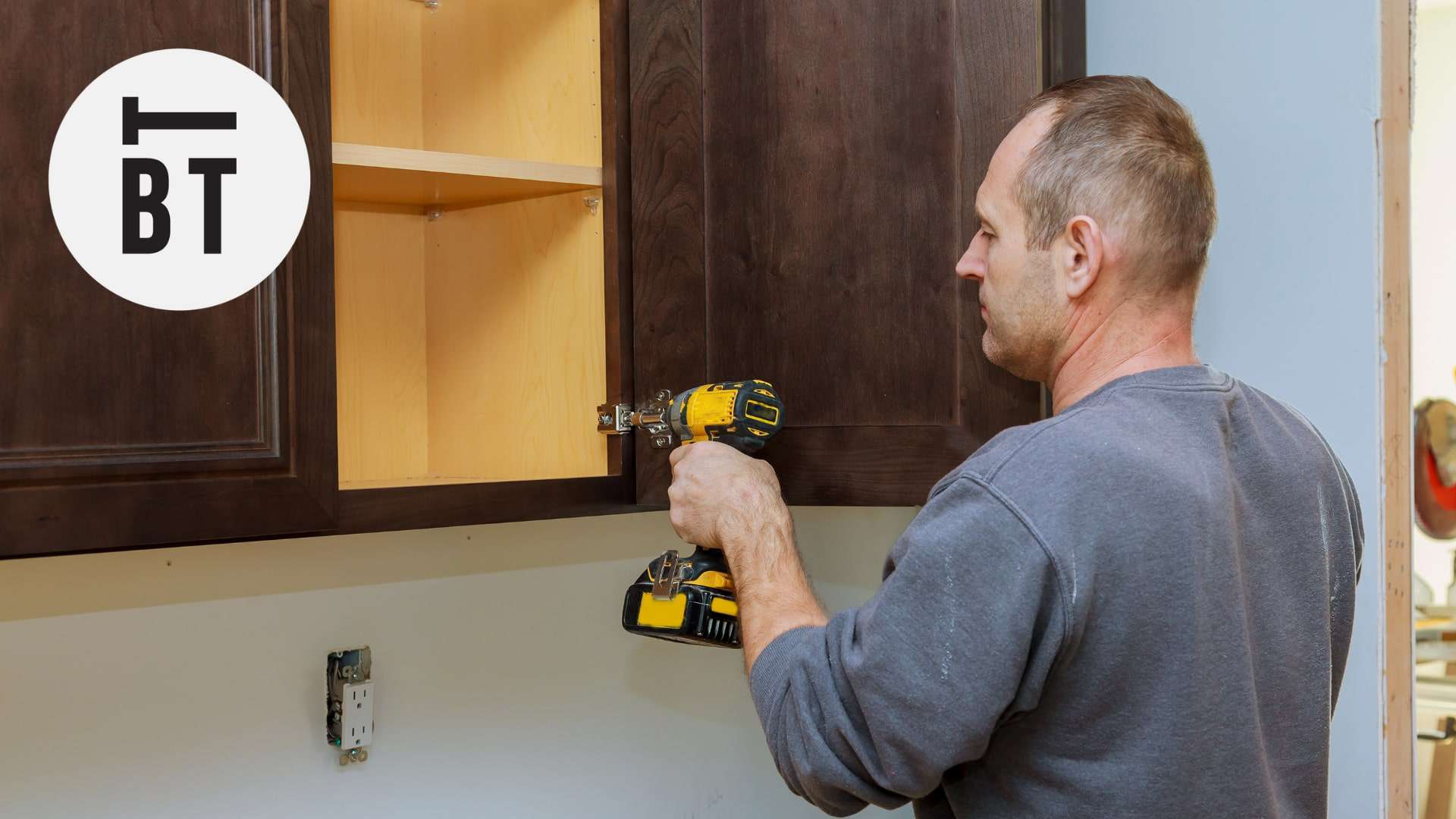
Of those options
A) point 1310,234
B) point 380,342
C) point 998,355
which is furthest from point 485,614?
point 1310,234

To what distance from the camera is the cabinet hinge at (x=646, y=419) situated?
3.94 feet

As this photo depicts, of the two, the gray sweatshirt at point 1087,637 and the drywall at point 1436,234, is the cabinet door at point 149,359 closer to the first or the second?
the gray sweatshirt at point 1087,637

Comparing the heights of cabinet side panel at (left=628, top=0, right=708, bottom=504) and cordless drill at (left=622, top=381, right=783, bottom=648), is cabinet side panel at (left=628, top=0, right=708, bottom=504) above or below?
above

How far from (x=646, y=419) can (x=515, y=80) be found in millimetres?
486

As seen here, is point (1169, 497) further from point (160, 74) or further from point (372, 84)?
point (372, 84)

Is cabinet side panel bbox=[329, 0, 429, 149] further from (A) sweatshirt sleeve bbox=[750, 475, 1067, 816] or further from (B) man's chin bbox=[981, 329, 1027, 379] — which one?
(A) sweatshirt sleeve bbox=[750, 475, 1067, 816]

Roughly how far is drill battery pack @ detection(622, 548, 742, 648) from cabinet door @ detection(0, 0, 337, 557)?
317 millimetres

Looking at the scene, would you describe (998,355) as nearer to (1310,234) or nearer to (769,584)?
(769,584)

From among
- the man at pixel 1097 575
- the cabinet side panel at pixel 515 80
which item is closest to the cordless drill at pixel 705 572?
the man at pixel 1097 575

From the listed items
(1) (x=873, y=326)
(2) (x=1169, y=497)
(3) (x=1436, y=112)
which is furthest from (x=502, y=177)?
(3) (x=1436, y=112)

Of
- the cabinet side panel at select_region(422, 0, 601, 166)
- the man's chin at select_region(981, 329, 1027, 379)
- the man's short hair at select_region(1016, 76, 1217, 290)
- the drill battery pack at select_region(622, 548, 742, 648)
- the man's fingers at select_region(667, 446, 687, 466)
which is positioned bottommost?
the drill battery pack at select_region(622, 548, 742, 648)

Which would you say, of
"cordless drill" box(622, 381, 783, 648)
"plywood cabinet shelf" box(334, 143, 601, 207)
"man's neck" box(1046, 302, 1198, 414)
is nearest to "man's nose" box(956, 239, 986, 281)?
"man's neck" box(1046, 302, 1198, 414)

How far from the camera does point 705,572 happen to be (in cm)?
108

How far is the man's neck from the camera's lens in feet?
2.89
